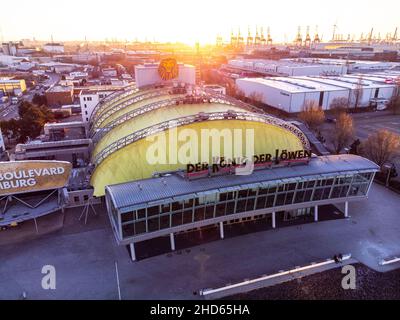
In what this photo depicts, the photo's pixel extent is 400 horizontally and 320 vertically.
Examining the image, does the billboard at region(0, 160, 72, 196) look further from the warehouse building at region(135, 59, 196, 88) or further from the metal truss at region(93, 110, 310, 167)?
the warehouse building at region(135, 59, 196, 88)

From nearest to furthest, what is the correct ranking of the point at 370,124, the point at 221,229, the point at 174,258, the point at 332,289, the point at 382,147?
the point at 332,289, the point at 174,258, the point at 221,229, the point at 382,147, the point at 370,124

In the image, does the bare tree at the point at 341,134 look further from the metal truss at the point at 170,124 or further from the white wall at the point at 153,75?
the white wall at the point at 153,75

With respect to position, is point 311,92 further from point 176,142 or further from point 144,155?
point 144,155

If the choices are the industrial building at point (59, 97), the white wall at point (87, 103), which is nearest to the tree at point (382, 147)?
the white wall at point (87, 103)

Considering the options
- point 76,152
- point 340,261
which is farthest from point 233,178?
point 76,152

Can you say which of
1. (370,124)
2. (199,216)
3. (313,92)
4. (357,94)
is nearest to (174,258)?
(199,216)

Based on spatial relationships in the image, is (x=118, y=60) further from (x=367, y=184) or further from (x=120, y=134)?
(x=367, y=184)

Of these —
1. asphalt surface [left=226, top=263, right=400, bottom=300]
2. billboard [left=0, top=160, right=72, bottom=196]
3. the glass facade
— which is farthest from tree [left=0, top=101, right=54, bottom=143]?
asphalt surface [left=226, top=263, right=400, bottom=300]
